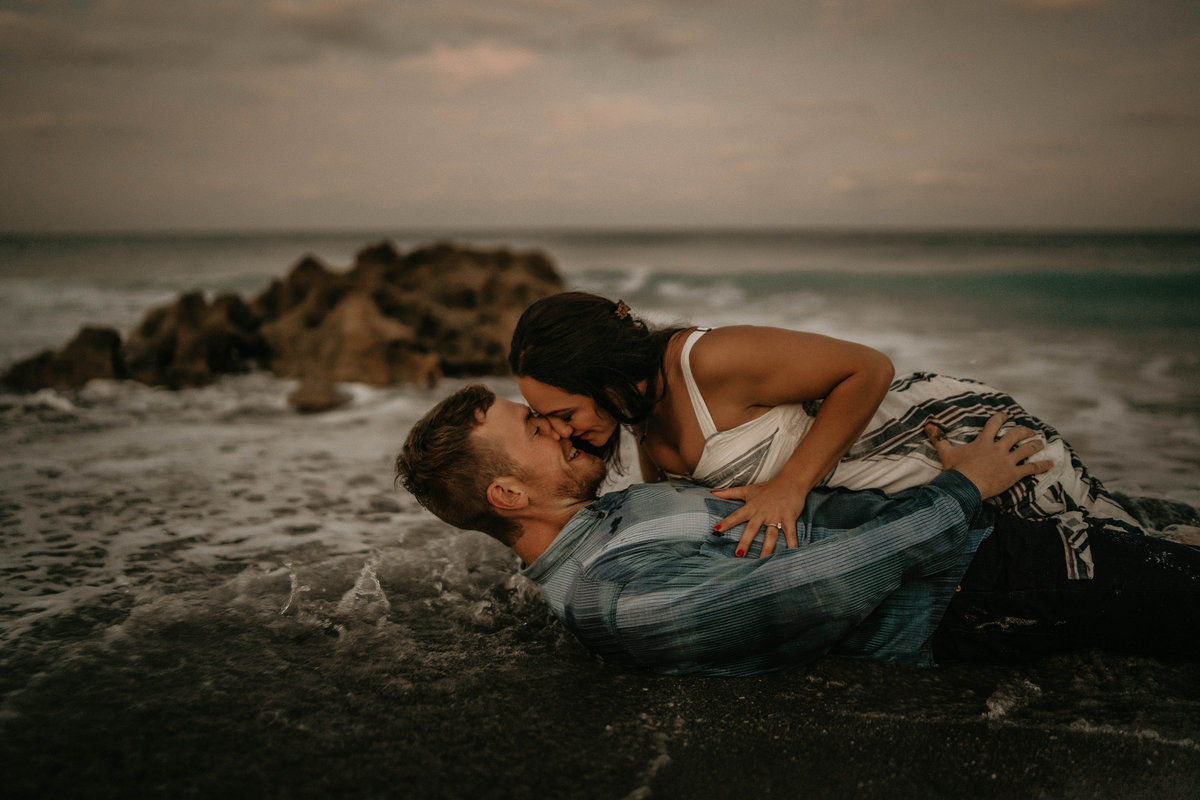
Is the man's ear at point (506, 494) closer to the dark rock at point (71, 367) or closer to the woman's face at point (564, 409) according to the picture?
the woman's face at point (564, 409)

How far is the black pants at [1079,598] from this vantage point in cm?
237

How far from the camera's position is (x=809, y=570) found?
2188mm

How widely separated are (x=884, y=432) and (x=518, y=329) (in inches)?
59.6

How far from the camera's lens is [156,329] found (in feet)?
32.2

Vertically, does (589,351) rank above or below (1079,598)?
above

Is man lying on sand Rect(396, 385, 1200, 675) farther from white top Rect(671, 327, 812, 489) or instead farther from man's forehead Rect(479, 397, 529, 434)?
white top Rect(671, 327, 812, 489)

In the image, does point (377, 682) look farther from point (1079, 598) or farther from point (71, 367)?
point (71, 367)

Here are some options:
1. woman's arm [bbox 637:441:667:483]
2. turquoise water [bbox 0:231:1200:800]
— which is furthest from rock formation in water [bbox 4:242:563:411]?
woman's arm [bbox 637:441:667:483]

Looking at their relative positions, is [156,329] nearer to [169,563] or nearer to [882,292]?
[169,563]

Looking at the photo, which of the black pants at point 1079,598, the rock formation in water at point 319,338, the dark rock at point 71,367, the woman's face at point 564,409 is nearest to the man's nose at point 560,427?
the woman's face at point 564,409

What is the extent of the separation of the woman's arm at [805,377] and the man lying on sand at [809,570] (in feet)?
0.63

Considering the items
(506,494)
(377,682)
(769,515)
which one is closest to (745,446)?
(769,515)

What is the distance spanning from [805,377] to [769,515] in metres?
0.55

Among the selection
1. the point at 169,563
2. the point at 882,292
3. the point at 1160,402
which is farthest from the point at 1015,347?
the point at 169,563
